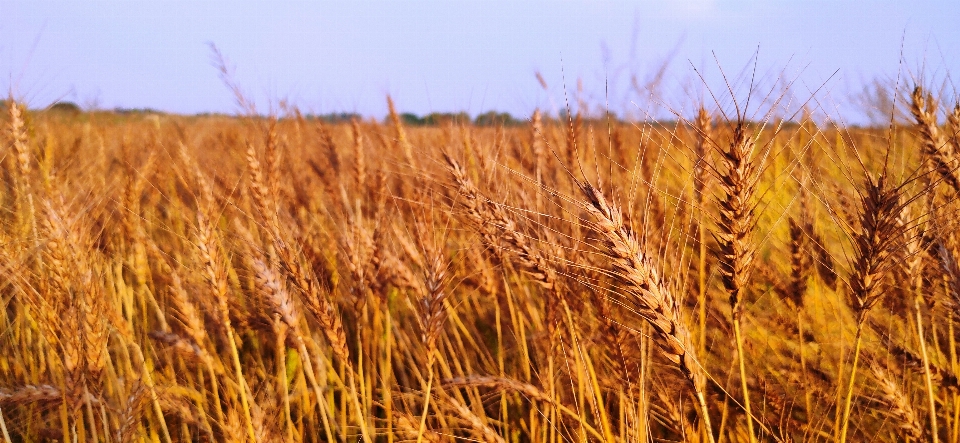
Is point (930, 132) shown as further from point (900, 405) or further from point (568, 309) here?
point (568, 309)

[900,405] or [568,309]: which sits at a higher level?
[568,309]

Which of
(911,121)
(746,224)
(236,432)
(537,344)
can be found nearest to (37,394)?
(236,432)

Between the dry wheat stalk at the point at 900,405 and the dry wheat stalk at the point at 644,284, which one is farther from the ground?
the dry wheat stalk at the point at 644,284

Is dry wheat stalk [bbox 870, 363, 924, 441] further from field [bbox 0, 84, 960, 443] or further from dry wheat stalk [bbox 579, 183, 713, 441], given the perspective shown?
dry wheat stalk [bbox 579, 183, 713, 441]

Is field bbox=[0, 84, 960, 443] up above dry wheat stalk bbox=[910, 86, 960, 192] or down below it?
below

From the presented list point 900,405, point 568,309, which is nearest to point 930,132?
point 900,405

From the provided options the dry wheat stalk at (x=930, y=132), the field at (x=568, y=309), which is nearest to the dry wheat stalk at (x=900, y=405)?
the field at (x=568, y=309)

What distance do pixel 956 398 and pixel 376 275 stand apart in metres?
1.63

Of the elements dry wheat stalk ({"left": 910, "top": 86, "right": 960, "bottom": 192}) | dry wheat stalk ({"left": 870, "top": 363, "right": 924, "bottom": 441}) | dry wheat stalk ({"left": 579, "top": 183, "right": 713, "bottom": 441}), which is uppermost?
dry wheat stalk ({"left": 910, "top": 86, "right": 960, "bottom": 192})

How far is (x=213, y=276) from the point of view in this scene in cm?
145

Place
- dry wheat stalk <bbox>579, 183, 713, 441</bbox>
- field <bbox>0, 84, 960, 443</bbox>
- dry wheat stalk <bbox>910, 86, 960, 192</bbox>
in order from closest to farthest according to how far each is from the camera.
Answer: dry wheat stalk <bbox>579, 183, 713, 441</bbox>, field <bbox>0, 84, 960, 443</bbox>, dry wheat stalk <bbox>910, 86, 960, 192</bbox>

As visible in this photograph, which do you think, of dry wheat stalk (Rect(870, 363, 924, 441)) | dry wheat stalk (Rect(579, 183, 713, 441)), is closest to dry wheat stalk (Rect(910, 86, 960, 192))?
dry wheat stalk (Rect(870, 363, 924, 441))

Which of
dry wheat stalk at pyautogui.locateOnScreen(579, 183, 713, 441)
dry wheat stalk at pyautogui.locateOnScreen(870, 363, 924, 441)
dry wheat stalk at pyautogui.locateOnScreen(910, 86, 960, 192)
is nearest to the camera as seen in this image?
dry wheat stalk at pyautogui.locateOnScreen(579, 183, 713, 441)

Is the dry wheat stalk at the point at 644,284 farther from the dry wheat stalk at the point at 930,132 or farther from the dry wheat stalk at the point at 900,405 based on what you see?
the dry wheat stalk at the point at 930,132
